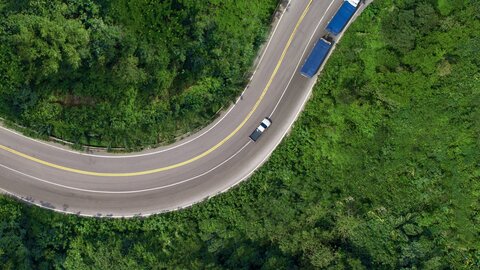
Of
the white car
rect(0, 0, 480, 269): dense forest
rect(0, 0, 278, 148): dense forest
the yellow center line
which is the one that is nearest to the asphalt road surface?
the yellow center line

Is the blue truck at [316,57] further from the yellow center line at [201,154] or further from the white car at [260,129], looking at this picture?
the white car at [260,129]

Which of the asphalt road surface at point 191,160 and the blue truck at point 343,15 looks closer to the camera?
the asphalt road surface at point 191,160

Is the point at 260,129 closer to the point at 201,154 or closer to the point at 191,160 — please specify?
the point at 201,154

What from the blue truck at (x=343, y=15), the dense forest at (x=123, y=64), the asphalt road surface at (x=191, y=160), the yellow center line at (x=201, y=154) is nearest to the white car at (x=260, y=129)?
the asphalt road surface at (x=191, y=160)

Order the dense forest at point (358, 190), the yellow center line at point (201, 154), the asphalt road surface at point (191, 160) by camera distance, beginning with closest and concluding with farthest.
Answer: the dense forest at point (358, 190), the yellow center line at point (201, 154), the asphalt road surface at point (191, 160)

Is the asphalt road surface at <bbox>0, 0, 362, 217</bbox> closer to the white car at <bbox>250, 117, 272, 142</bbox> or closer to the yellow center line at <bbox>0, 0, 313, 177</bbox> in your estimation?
the yellow center line at <bbox>0, 0, 313, 177</bbox>
